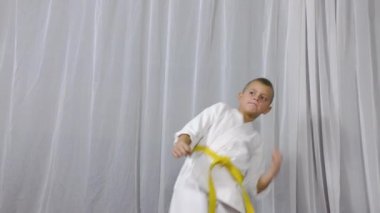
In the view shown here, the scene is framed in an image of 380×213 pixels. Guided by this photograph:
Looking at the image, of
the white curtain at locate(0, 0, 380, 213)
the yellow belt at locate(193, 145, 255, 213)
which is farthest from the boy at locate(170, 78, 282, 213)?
the white curtain at locate(0, 0, 380, 213)

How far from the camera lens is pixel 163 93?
4.24ft

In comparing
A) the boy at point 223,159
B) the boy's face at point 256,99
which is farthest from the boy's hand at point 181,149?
the boy's face at point 256,99

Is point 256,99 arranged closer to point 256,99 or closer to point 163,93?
point 256,99

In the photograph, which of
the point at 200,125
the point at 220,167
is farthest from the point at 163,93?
the point at 220,167

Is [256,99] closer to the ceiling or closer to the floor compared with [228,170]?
closer to the ceiling

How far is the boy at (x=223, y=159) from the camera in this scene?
3.25 ft

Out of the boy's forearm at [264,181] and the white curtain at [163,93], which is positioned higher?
the white curtain at [163,93]

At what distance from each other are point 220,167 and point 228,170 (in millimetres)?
24

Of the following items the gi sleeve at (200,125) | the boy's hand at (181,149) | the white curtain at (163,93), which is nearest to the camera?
the boy's hand at (181,149)

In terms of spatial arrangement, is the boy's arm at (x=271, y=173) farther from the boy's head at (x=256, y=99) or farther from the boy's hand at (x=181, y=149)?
the boy's hand at (x=181, y=149)

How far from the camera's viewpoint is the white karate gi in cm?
99

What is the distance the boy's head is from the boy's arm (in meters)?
0.14

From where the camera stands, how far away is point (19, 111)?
1244 mm

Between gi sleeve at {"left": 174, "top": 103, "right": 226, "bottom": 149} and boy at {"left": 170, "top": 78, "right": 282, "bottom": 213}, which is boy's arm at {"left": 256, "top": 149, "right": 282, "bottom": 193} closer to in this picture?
boy at {"left": 170, "top": 78, "right": 282, "bottom": 213}
